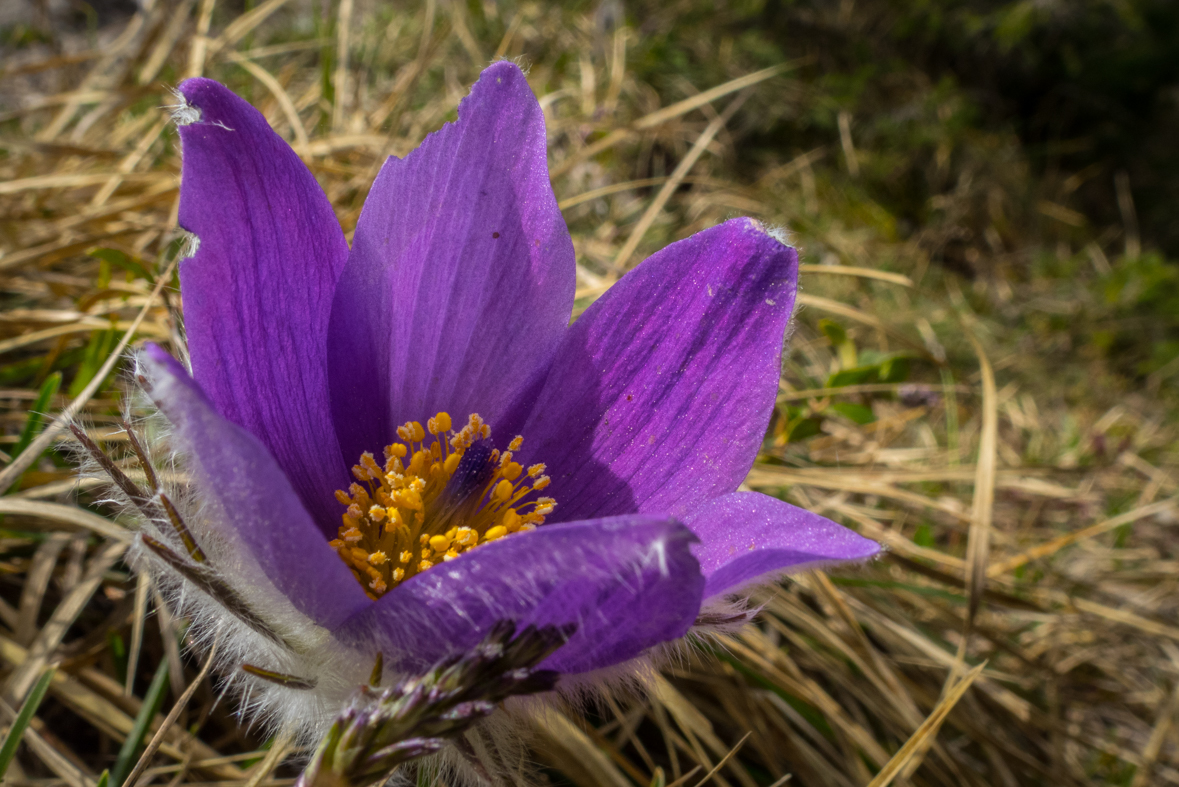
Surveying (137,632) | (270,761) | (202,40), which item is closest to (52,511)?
(137,632)

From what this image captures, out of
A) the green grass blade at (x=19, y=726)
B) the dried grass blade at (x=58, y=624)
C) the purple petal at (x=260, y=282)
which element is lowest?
the dried grass blade at (x=58, y=624)

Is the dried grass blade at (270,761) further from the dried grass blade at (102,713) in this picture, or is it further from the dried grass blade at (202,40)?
the dried grass blade at (202,40)

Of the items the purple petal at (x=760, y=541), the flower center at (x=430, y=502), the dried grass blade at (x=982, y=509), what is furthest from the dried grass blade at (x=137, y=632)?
the dried grass blade at (x=982, y=509)

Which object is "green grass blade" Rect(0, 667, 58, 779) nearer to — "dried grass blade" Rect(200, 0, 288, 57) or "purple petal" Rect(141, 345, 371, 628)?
"purple petal" Rect(141, 345, 371, 628)

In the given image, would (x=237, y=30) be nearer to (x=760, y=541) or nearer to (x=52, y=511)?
(x=52, y=511)

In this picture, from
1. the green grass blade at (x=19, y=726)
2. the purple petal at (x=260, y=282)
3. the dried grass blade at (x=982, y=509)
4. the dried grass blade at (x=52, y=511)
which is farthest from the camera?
the dried grass blade at (x=982, y=509)

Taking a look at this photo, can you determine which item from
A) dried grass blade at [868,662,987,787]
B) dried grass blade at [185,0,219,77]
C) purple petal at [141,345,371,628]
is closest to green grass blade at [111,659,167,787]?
purple petal at [141,345,371,628]
